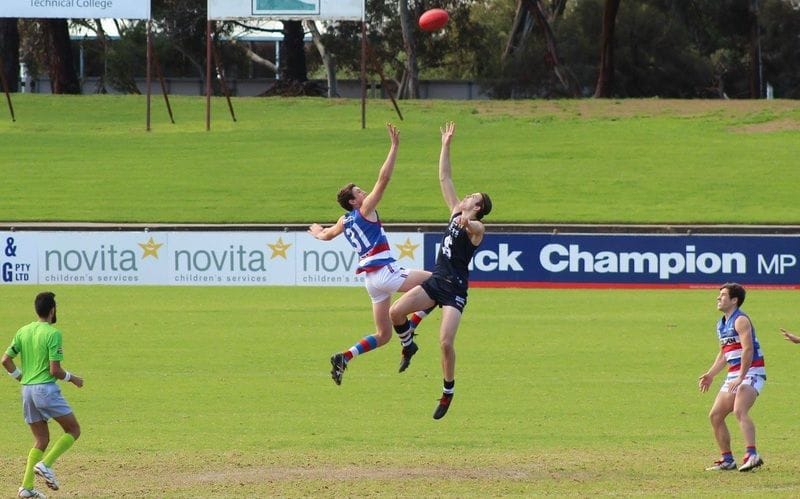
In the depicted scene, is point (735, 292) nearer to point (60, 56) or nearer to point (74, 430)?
point (74, 430)

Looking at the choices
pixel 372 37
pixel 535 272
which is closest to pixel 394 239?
pixel 535 272

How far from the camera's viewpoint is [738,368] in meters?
13.8

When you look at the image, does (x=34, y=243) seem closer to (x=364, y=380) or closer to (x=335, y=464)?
(x=364, y=380)

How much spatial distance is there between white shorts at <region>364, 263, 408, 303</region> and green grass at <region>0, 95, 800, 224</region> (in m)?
24.1

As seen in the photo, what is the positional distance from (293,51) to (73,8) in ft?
73.0

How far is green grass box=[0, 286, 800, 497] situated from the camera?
14.4 metres

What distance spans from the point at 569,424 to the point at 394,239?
1419cm

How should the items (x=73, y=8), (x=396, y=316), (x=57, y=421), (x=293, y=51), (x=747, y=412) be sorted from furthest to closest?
1. (x=293, y=51)
2. (x=73, y=8)
3. (x=396, y=316)
4. (x=747, y=412)
5. (x=57, y=421)

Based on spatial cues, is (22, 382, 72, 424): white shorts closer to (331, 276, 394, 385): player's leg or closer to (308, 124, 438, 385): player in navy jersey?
(308, 124, 438, 385): player in navy jersey

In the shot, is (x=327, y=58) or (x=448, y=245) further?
(x=327, y=58)

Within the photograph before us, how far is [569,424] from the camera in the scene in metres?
17.9

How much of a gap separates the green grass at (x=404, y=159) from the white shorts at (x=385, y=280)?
2413 centimetres

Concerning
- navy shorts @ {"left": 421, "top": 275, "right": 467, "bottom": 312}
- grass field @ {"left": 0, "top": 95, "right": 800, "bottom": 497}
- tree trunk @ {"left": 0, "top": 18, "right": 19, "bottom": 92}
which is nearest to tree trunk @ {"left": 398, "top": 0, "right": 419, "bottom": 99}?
grass field @ {"left": 0, "top": 95, "right": 800, "bottom": 497}

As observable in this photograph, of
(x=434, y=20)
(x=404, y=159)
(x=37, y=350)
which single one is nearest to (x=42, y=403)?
(x=37, y=350)
